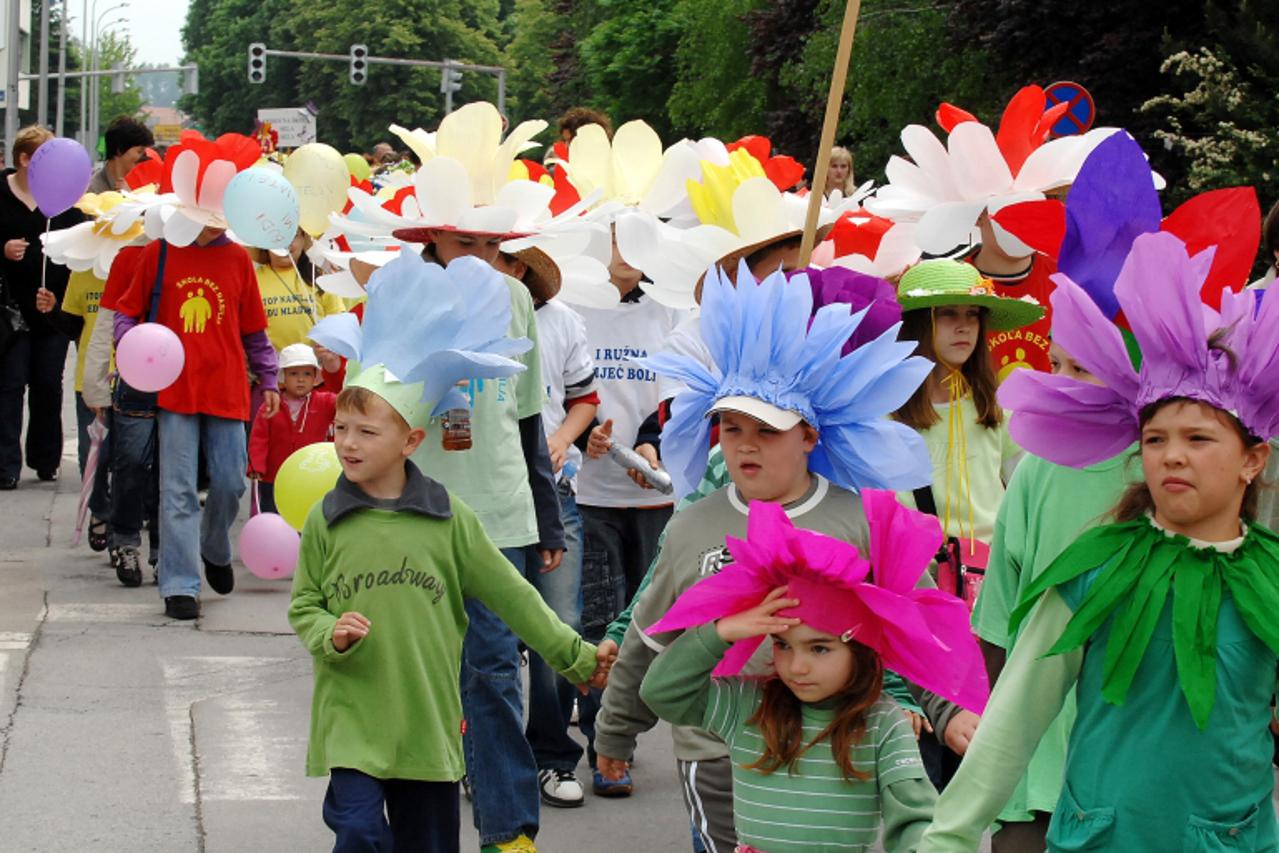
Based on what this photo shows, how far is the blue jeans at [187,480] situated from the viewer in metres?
9.34

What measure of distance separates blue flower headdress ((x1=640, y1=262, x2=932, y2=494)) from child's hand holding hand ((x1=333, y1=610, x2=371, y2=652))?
1085 mm

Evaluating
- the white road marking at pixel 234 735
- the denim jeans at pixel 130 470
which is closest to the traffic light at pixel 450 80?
the denim jeans at pixel 130 470

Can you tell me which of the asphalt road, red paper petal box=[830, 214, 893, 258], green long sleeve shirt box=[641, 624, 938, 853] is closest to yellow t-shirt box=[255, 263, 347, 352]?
the asphalt road

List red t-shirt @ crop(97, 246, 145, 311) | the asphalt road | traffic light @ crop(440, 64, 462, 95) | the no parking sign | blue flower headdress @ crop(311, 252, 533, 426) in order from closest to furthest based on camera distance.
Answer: blue flower headdress @ crop(311, 252, 533, 426), the asphalt road, red t-shirt @ crop(97, 246, 145, 311), the no parking sign, traffic light @ crop(440, 64, 462, 95)

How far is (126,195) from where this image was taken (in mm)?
10477

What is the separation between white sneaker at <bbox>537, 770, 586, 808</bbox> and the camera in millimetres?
6867

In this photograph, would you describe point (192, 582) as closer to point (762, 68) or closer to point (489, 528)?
point (489, 528)

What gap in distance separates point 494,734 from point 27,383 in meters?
8.91

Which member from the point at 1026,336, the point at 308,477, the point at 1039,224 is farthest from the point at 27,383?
the point at 1039,224

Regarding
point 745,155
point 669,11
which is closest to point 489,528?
point 745,155

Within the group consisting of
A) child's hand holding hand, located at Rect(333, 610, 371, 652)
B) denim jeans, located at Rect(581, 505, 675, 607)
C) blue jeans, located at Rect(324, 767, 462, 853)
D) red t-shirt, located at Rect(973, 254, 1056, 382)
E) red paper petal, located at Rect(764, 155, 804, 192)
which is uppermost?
red paper petal, located at Rect(764, 155, 804, 192)

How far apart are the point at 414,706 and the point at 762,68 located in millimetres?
29442

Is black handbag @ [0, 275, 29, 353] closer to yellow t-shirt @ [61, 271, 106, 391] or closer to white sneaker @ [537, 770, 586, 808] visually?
yellow t-shirt @ [61, 271, 106, 391]

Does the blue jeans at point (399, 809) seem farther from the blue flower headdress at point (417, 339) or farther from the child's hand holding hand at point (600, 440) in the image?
the child's hand holding hand at point (600, 440)
